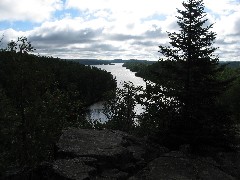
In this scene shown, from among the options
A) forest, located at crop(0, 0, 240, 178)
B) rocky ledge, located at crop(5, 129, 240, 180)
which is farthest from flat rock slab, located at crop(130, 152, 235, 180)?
forest, located at crop(0, 0, 240, 178)

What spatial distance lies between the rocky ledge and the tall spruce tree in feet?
5.53

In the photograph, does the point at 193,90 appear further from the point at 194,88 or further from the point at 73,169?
the point at 73,169

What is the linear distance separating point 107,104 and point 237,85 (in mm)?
42486

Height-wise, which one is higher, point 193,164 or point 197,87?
point 197,87

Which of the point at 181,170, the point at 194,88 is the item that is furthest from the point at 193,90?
the point at 181,170

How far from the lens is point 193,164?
59.1 ft

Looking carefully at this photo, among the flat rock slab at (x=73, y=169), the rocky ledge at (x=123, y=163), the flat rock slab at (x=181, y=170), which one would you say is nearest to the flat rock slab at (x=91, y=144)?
the rocky ledge at (x=123, y=163)

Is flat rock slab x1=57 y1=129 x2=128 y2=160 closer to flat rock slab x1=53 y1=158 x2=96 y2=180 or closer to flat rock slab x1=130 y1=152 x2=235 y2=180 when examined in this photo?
flat rock slab x1=53 y1=158 x2=96 y2=180

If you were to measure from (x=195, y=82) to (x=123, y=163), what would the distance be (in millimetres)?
6668

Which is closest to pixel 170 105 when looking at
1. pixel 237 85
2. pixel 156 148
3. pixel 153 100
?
pixel 153 100

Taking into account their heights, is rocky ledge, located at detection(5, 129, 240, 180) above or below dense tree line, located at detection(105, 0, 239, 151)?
below

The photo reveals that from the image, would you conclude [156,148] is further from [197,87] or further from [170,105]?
[197,87]

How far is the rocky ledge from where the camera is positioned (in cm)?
1666

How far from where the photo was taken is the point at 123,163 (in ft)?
61.6
